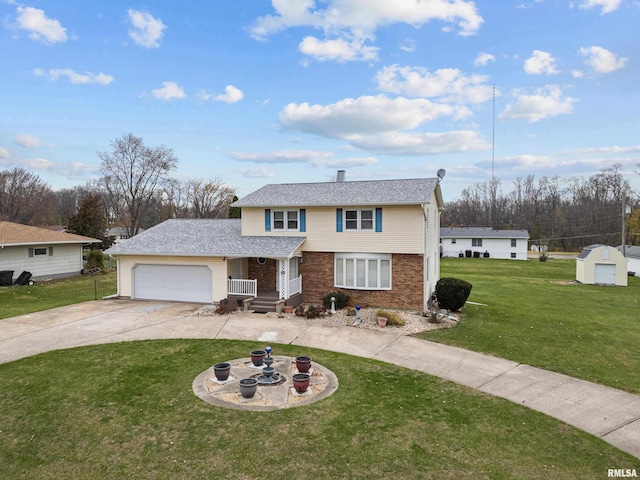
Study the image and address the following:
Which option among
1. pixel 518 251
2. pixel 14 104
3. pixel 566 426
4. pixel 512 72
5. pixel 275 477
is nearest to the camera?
pixel 275 477

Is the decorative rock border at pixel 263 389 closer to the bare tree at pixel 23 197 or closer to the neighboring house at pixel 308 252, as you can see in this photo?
the neighboring house at pixel 308 252

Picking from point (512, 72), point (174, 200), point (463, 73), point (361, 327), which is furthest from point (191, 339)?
point (174, 200)

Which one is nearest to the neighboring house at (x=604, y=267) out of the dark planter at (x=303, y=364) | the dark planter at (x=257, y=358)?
the dark planter at (x=303, y=364)

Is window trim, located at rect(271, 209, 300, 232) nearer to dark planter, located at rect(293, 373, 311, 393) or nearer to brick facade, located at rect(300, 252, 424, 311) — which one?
brick facade, located at rect(300, 252, 424, 311)

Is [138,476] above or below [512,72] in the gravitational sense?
below

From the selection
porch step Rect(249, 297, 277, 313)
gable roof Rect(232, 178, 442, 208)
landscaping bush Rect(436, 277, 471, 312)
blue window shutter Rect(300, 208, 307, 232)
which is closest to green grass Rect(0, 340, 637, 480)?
porch step Rect(249, 297, 277, 313)

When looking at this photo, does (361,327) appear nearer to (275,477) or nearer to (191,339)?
(191,339)
